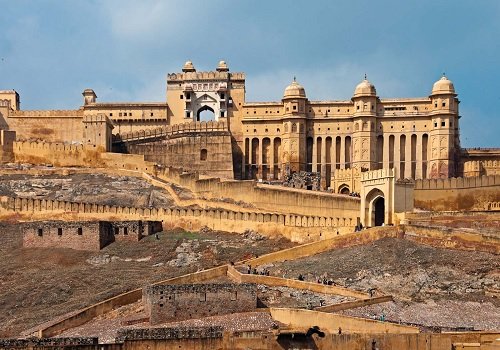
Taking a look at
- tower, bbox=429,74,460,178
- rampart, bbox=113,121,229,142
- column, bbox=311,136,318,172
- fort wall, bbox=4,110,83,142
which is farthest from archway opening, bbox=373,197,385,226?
fort wall, bbox=4,110,83,142

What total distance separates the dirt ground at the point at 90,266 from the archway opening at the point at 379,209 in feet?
16.3

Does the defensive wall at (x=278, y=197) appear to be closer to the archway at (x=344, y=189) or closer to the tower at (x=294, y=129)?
the archway at (x=344, y=189)

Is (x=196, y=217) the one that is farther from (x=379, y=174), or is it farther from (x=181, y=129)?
(x=181, y=129)

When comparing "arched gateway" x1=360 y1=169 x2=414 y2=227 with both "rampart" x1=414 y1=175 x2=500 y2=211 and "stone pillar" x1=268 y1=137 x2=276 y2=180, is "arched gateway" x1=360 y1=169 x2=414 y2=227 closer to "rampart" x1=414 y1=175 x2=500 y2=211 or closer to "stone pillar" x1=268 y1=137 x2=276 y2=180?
"rampart" x1=414 y1=175 x2=500 y2=211

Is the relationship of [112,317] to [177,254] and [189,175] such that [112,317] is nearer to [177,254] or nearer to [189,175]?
[177,254]

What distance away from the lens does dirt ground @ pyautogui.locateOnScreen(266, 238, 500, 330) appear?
3469cm

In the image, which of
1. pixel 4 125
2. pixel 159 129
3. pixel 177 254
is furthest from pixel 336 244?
pixel 4 125

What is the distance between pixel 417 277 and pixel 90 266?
16.0 meters

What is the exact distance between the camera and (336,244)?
46.0m

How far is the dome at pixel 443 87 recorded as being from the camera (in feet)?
226

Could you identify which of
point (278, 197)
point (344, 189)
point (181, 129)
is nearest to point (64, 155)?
point (181, 129)

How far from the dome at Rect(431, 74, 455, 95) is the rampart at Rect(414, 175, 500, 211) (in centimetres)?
1423

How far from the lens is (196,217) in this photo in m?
54.1

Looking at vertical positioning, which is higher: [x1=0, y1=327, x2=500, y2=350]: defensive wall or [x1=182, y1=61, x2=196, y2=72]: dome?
[x1=182, y1=61, x2=196, y2=72]: dome
